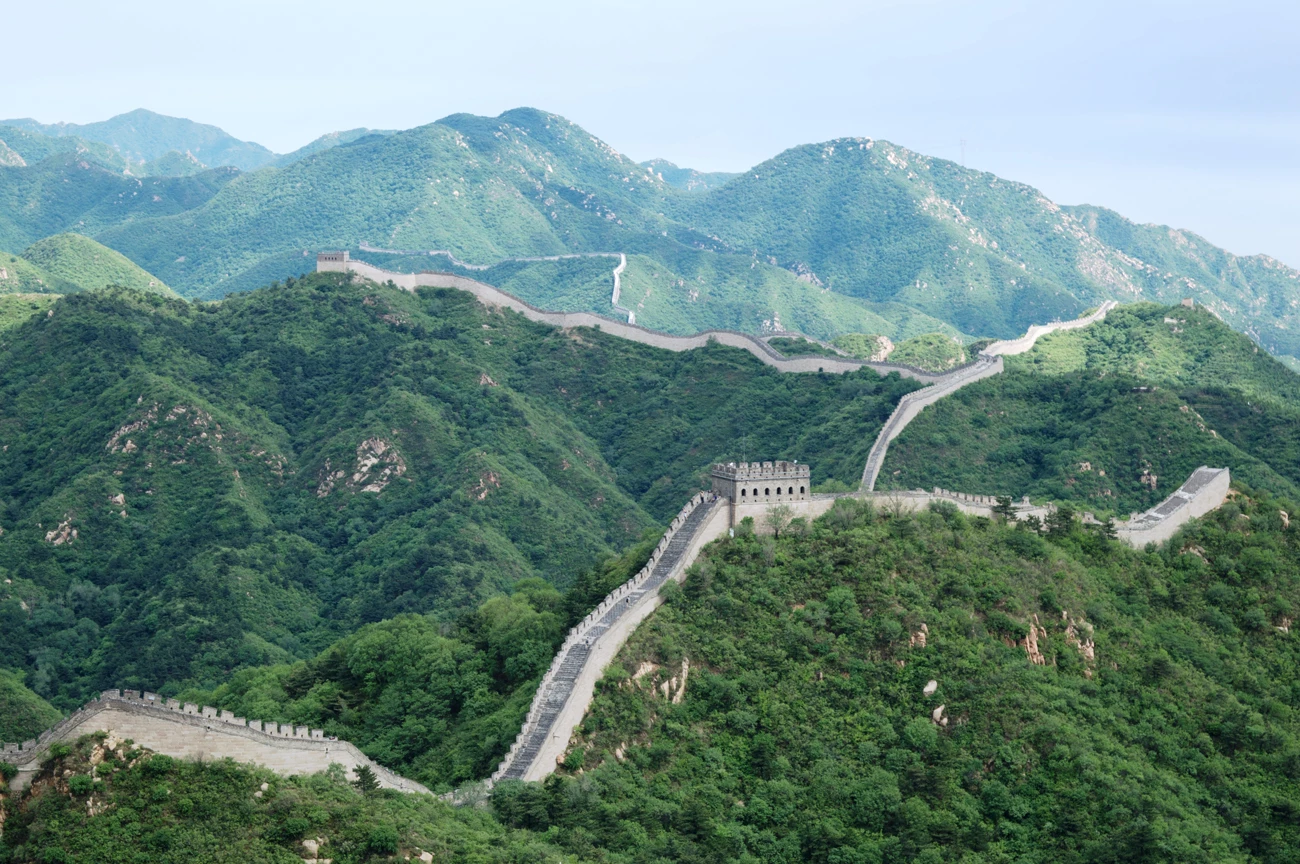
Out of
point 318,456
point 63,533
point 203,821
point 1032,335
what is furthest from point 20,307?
point 203,821

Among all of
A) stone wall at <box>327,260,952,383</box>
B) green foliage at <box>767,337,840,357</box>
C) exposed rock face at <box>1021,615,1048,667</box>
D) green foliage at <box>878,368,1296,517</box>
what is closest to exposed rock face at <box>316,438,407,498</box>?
stone wall at <box>327,260,952,383</box>

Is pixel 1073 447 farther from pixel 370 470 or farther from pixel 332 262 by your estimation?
pixel 332 262

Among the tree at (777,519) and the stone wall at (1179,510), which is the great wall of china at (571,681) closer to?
the stone wall at (1179,510)

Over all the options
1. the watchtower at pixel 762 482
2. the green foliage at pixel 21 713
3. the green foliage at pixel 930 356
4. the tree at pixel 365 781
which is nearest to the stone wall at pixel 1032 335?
the green foliage at pixel 930 356

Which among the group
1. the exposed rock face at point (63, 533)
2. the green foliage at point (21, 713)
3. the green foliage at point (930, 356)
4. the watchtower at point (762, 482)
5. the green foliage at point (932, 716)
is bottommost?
the green foliage at point (21, 713)

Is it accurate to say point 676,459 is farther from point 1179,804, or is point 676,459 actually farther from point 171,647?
point 1179,804

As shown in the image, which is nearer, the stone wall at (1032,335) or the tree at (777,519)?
the tree at (777,519)
